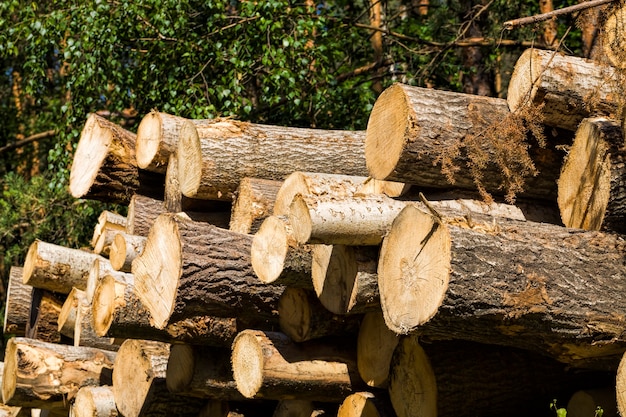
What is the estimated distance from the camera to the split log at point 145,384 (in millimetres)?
5793

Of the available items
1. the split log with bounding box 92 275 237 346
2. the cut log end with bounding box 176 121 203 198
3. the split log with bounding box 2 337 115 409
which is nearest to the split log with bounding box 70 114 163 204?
the cut log end with bounding box 176 121 203 198

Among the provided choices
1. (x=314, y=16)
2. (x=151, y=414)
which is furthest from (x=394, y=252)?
(x=314, y=16)

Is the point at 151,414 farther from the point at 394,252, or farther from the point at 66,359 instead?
the point at 394,252

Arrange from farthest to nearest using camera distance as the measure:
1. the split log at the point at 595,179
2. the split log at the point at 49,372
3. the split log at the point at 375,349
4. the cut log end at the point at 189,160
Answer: the split log at the point at 49,372 → the cut log end at the point at 189,160 → the split log at the point at 375,349 → the split log at the point at 595,179

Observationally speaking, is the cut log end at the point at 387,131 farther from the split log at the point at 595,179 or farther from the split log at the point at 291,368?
the split log at the point at 291,368

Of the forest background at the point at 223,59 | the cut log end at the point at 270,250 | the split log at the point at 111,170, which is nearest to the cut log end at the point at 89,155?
the split log at the point at 111,170

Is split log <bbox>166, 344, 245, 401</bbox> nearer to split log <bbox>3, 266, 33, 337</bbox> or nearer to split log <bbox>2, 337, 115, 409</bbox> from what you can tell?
split log <bbox>2, 337, 115, 409</bbox>

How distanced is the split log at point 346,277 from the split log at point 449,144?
1.42 ft

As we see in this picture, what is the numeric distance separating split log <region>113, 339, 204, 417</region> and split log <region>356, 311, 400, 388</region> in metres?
1.35

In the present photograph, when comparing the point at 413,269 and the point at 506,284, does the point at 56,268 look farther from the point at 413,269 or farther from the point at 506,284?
the point at 506,284

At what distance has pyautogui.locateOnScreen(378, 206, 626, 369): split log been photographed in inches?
152

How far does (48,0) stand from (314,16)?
12.8ft

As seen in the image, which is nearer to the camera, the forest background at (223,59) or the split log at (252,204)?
the split log at (252,204)

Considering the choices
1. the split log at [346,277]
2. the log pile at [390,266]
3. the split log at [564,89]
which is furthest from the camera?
the split log at [564,89]
